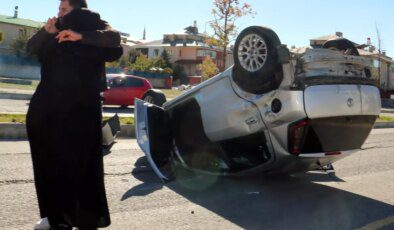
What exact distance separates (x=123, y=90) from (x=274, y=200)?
572 inches

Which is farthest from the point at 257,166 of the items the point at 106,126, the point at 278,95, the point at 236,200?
the point at 106,126

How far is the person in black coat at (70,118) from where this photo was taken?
3.37m

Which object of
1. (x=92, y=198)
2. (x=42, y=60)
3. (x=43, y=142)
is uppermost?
(x=42, y=60)

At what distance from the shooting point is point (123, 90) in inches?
762

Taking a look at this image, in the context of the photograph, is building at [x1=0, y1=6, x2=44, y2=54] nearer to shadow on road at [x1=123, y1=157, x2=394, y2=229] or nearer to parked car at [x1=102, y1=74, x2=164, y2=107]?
parked car at [x1=102, y1=74, x2=164, y2=107]

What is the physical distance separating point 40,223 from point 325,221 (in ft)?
8.74

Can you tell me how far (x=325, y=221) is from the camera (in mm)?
4699

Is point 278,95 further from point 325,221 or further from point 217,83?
point 325,221

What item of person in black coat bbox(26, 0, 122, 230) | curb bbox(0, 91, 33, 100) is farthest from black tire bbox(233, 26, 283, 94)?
curb bbox(0, 91, 33, 100)

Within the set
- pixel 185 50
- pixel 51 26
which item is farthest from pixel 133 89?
pixel 185 50

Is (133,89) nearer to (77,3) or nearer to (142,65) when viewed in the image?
(77,3)

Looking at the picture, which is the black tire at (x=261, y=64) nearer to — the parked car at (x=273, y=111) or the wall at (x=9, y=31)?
the parked car at (x=273, y=111)

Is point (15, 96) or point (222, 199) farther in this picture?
point (15, 96)

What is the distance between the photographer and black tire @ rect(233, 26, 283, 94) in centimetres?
521
